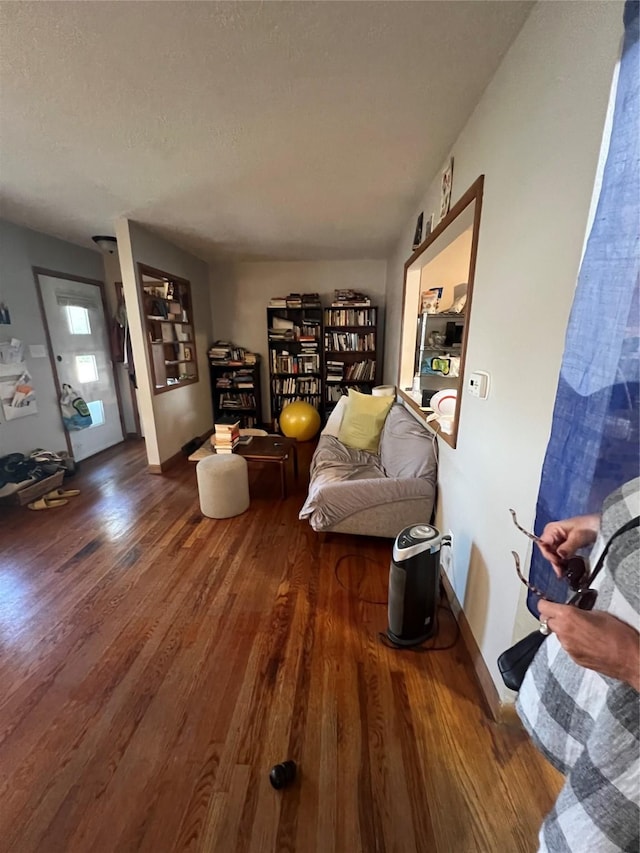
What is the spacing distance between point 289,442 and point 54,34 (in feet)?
8.14

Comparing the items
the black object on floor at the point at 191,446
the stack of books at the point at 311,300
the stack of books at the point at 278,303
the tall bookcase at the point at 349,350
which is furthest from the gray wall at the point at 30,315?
the tall bookcase at the point at 349,350

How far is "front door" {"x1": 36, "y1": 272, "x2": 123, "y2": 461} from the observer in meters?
3.33

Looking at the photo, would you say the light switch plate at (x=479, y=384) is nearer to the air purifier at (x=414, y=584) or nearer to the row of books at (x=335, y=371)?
the air purifier at (x=414, y=584)

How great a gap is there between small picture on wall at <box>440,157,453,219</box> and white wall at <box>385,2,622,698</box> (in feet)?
0.49

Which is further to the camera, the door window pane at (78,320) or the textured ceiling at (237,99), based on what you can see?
the door window pane at (78,320)

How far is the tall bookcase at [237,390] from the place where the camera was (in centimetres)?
457

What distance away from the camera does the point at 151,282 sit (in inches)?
133

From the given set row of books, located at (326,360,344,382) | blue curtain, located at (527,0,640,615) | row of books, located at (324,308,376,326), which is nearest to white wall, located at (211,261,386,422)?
row of books, located at (324,308,376,326)

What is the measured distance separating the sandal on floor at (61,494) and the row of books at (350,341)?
10.5 feet

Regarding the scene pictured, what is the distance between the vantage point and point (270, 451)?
9.14ft

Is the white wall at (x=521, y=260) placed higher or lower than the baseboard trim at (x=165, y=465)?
higher

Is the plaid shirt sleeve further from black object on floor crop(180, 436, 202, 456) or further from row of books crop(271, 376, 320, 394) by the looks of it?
row of books crop(271, 376, 320, 394)

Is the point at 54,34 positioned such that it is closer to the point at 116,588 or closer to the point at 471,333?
the point at 471,333

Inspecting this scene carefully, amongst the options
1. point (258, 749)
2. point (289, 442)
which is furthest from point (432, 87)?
point (258, 749)
